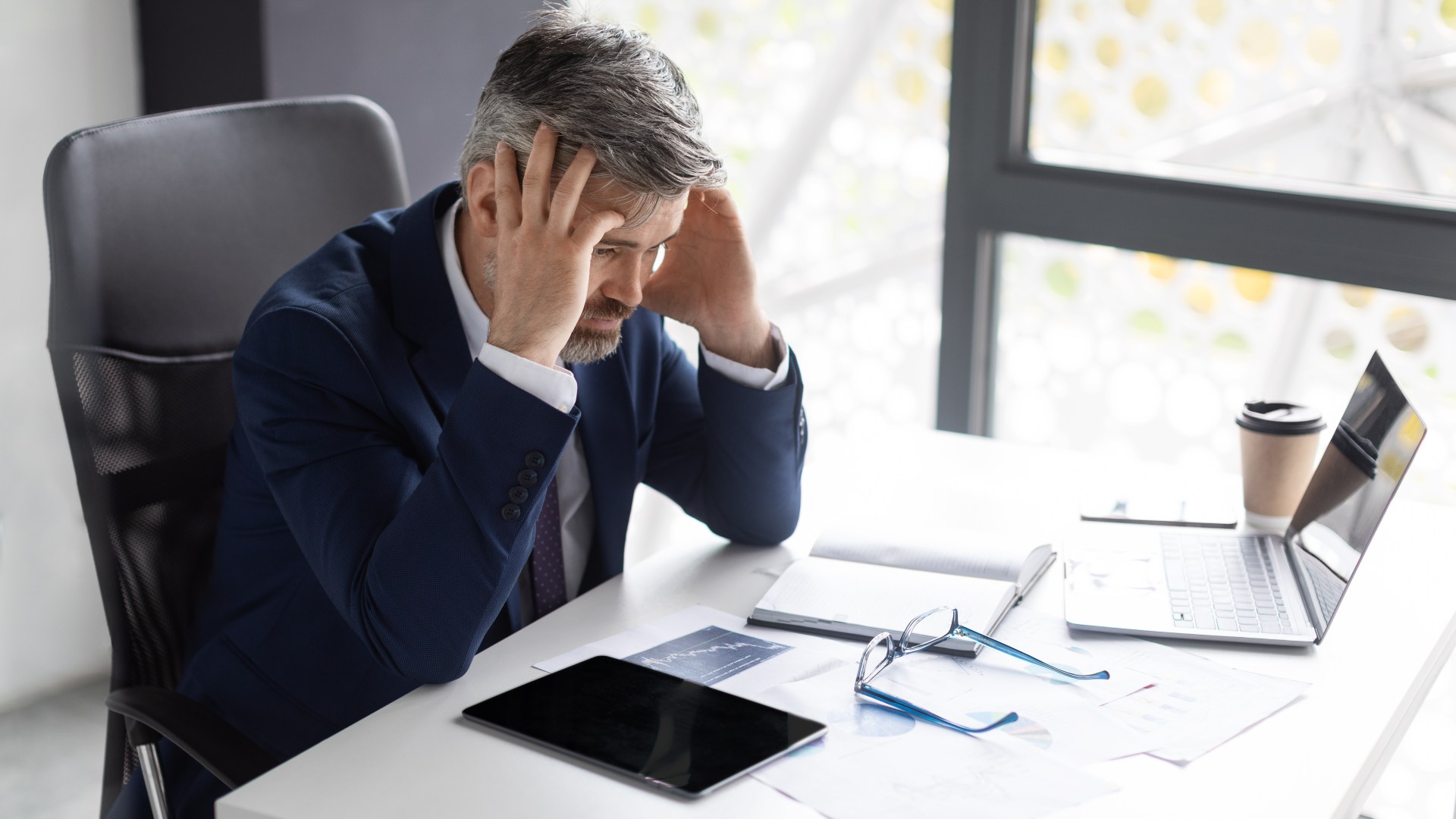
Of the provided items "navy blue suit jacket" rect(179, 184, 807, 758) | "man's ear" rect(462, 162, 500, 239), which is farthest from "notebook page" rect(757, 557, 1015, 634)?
"man's ear" rect(462, 162, 500, 239)

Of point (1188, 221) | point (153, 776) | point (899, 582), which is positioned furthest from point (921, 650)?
point (1188, 221)

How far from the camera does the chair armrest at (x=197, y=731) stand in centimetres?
118

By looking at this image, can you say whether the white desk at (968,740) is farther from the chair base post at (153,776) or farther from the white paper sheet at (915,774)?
the chair base post at (153,776)

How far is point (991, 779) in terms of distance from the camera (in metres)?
1.05

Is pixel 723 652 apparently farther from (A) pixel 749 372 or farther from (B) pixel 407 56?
(B) pixel 407 56

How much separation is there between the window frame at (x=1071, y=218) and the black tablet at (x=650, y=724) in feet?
4.71

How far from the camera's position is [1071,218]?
2.38 metres

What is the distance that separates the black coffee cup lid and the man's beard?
0.78 metres

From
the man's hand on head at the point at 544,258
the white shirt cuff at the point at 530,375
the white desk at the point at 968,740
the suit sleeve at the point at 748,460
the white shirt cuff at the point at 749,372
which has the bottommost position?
the white desk at the point at 968,740

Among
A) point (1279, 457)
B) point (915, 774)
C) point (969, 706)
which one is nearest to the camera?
point (915, 774)

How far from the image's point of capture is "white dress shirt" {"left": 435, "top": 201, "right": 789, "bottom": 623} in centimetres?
125

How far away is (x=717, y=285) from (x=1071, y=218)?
103 cm

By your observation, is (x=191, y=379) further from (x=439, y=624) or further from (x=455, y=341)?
(x=439, y=624)

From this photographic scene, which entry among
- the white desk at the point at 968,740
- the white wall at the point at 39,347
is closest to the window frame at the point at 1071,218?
the white desk at the point at 968,740
